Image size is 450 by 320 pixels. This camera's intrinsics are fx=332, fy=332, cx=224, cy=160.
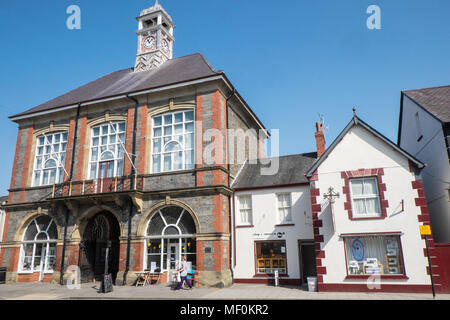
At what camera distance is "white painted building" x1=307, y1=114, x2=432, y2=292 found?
1390 centimetres

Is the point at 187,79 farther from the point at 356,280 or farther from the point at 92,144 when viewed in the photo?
the point at 356,280

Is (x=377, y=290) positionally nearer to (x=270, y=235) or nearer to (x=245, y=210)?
(x=270, y=235)

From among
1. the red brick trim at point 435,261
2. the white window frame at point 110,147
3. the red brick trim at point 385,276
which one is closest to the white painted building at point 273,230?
the red brick trim at point 385,276

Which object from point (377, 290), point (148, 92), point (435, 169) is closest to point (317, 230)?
point (377, 290)

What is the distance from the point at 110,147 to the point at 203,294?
11.5 meters

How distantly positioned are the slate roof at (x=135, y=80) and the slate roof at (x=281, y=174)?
21.1 ft

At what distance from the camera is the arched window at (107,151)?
68.0 feet

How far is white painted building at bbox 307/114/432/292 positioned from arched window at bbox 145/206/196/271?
6.73 meters

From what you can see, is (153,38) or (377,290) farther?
(153,38)

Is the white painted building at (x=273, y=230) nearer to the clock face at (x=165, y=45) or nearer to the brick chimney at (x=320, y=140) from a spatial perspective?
the brick chimney at (x=320, y=140)

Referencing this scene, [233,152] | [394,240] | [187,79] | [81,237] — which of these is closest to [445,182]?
[394,240]

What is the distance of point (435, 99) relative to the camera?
61.2 feet

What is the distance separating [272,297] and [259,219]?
230 inches

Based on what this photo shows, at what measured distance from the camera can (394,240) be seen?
14.3 metres
